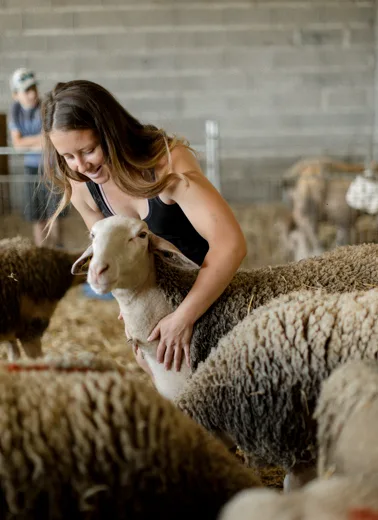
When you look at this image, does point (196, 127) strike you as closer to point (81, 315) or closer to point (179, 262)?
point (81, 315)

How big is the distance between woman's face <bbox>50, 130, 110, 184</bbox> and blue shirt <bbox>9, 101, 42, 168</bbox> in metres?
3.25

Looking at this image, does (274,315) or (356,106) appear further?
(356,106)

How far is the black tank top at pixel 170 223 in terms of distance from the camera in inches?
78.2

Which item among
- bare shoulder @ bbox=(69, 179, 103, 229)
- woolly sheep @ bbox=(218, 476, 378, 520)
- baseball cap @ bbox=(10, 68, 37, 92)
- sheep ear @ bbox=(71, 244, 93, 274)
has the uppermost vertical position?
baseball cap @ bbox=(10, 68, 37, 92)

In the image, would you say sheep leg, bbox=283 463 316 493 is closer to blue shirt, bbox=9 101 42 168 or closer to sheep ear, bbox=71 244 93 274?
sheep ear, bbox=71 244 93 274

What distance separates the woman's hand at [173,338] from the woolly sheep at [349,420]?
0.57 metres

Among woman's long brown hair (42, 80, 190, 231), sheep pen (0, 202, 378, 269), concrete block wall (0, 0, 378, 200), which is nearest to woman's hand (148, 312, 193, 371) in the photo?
woman's long brown hair (42, 80, 190, 231)

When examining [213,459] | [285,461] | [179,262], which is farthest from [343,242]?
[213,459]

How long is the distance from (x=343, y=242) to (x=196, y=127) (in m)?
3.00

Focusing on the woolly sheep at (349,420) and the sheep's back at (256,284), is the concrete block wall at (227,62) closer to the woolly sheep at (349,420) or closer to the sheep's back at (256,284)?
the sheep's back at (256,284)

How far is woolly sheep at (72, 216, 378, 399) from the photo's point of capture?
1.78 metres

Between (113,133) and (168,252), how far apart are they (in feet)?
1.28

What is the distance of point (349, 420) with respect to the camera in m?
1.11

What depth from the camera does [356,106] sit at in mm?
7469
